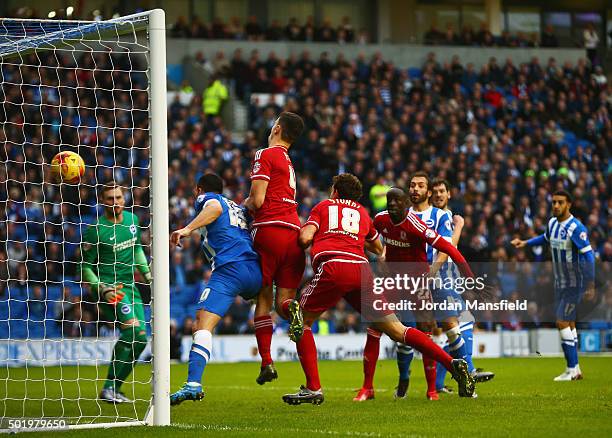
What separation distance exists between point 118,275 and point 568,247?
22.2 ft

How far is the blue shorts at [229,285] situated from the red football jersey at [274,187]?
1.47ft

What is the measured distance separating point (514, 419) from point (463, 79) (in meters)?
25.1

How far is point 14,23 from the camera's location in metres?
9.82

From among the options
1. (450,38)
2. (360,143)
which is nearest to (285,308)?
(360,143)

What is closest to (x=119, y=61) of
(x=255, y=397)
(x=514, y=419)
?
(x=255, y=397)

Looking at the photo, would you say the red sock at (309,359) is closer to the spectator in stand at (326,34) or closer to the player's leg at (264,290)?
the player's leg at (264,290)

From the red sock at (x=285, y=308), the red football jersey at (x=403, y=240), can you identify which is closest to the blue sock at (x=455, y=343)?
the red football jersey at (x=403, y=240)

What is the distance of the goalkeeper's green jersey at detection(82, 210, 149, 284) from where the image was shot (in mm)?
11930

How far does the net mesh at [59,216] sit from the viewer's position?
34.8 feet

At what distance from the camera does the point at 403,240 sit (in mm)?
11406

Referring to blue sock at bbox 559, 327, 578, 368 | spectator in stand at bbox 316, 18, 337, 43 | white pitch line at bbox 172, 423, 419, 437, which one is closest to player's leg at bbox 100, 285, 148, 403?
white pitch line at bbox 172, 423, 419, 437

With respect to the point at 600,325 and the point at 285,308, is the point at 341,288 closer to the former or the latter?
the point at 285,308

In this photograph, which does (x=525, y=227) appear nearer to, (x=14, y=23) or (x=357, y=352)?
(x=357, y=352)

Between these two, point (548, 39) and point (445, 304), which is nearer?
point (445, 304)
